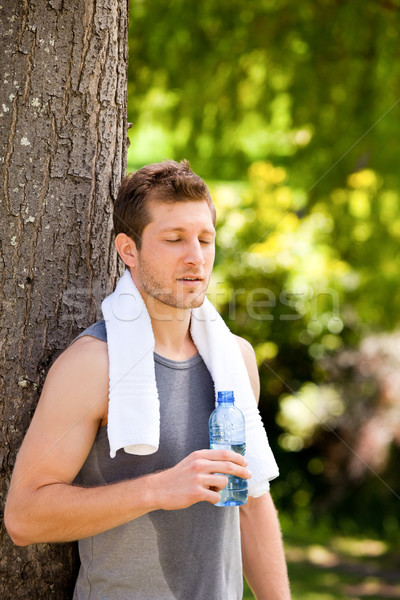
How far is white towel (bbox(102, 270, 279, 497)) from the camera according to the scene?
1.88m

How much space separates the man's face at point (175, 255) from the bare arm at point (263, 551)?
28.0 inches

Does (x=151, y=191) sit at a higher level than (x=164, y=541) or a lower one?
higher

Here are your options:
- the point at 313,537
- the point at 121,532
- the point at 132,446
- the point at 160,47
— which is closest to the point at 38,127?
the point at 132,446

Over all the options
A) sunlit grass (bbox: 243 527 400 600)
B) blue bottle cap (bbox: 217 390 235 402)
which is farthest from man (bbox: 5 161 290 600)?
sunlit grass (bbox: 243 527 400 600)

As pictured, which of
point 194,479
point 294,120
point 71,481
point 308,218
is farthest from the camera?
point 308,218

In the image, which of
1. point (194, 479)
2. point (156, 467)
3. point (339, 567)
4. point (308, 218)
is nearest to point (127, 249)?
point (156, 467)

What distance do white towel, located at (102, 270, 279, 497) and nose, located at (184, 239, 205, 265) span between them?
0.19 m

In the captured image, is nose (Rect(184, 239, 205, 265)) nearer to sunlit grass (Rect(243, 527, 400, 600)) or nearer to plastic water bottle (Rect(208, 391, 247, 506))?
plastic water bottle (Rect(208, 391, 247, 506))

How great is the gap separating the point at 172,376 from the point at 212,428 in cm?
20

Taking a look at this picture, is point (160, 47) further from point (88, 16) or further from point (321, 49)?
point (88, 16)

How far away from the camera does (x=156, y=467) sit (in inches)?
77.5

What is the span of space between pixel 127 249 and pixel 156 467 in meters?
0.65

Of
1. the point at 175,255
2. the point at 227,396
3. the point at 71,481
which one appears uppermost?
the point at 175,255

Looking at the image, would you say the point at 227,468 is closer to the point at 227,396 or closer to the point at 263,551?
the point at 227,396
